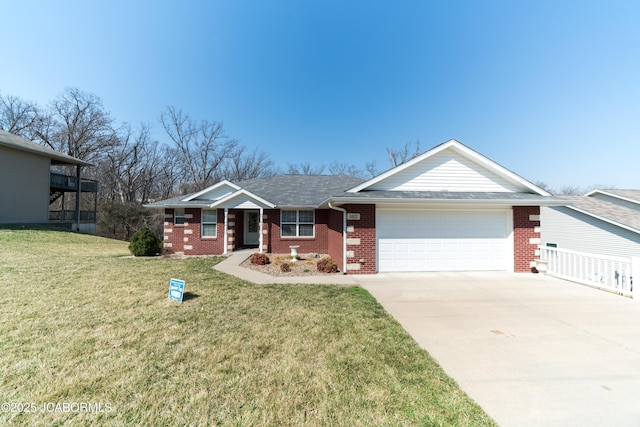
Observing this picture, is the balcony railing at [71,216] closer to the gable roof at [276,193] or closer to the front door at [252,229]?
the gable roof at [276,193]

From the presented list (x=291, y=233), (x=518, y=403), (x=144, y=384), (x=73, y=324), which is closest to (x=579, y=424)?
(x=518, y=403)

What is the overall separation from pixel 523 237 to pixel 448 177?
336 centimetres

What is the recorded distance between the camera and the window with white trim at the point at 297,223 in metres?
13.3

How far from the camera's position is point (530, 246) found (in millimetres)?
8648

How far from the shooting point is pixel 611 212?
13484mm

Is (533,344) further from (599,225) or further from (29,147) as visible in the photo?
(29,147)

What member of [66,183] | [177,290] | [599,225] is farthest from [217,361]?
[66,183]

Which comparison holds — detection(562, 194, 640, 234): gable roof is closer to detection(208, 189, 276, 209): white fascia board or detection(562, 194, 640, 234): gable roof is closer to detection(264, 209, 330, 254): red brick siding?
detection(264, 209, 330, 254): red brick siding

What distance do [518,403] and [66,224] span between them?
29495mm

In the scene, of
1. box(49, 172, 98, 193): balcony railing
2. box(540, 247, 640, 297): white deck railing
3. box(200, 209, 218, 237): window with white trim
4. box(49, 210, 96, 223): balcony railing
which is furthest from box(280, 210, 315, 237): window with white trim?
box(49, 172, 98, 193): balcony railing

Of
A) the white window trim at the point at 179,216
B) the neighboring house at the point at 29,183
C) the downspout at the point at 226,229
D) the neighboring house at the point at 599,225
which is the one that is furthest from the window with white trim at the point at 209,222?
the neighboring house at the point at 599,225

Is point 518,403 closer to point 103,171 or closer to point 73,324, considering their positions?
point 73,324

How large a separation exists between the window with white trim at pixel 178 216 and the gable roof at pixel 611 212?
1942cm

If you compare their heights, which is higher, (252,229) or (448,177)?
(448,177)
